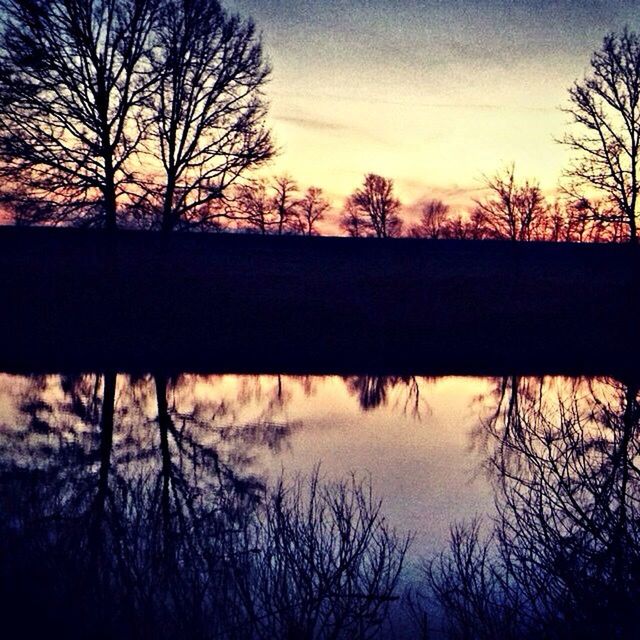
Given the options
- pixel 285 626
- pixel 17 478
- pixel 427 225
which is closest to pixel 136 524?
pixel 285 626

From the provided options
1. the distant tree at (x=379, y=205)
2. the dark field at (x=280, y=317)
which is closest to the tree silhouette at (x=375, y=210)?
the distant tree at (x=379, y=205)

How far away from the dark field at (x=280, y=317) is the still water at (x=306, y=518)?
4.30 metres

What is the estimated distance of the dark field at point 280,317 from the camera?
62.9 feet

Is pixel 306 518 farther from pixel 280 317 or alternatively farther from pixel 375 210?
pixel 375 210

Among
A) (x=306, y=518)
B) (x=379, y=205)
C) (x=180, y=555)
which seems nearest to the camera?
(x=180, y=555)

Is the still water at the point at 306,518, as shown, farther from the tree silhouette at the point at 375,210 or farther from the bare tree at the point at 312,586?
the tree silhouette at the point at 375,210

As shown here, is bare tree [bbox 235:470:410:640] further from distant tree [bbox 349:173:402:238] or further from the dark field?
distant tree [bbox 349:173:402:238]

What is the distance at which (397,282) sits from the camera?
26328mm

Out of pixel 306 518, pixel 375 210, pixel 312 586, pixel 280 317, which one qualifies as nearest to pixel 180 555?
pixel 312 586

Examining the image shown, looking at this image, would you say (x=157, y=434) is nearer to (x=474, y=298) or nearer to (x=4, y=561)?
(x=4, y=561)

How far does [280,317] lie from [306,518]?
15716mm

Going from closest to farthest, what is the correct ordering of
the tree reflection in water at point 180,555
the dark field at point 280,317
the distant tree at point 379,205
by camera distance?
the tree reflection in water at point 180,555 → the dark field at point 280,317 → the distant tree at point 379,205

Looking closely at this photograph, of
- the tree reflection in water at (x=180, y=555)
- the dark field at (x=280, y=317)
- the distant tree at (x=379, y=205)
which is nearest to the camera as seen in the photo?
the tree reflection in water at (x=180, y=555)

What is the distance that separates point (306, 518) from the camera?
298 inches
